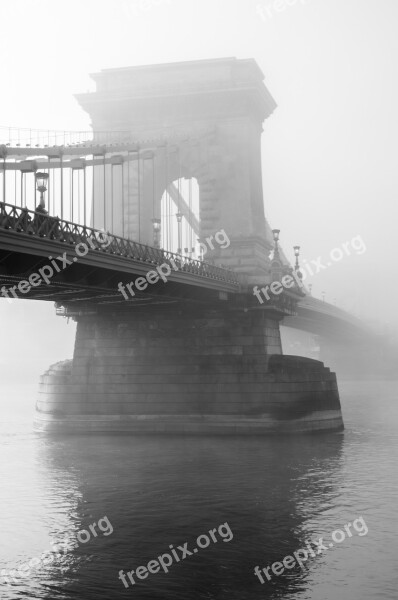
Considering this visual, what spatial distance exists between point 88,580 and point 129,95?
40.5 m

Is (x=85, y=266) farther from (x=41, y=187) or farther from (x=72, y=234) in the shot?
(x=41, y=187)

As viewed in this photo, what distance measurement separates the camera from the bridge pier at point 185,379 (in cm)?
4353

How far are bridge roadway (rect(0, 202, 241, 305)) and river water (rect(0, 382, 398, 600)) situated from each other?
281 inches

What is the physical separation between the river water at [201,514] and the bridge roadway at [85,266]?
7.13 meters

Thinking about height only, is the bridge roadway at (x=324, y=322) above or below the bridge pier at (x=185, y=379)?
above

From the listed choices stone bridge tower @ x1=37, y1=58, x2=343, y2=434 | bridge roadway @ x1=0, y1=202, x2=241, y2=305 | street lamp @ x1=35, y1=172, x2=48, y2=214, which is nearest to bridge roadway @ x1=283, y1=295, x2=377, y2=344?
stone bridge tower @ x1=37, y1=58, x2=343, y2=434

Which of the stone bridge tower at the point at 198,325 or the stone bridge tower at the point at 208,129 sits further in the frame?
the stone bridge tower at the point at 208,129

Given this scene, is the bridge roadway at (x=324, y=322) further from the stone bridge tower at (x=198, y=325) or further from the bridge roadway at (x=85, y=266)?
the bridge roadway at (x=85, y=266)

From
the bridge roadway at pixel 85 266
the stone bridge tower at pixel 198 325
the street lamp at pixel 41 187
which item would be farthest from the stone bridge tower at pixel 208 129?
the street lamp at pixel 41 187

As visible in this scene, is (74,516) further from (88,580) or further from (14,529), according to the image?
(88,580)

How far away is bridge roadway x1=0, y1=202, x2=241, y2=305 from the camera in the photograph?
25172 millimetres

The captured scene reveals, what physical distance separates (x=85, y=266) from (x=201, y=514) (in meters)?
10.3

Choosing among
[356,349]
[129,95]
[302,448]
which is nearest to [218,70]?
[129,95]

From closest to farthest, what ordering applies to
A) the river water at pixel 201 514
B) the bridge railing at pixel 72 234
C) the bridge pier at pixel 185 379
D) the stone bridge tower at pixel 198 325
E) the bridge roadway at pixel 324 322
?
the river water at pixel 201 514 → the bridge railing at pixel 72 234 → the bridge pier at pixel 185 379 → the stone bridge tower at pixel 198 325 → the bridge roadway at pixel 324 322
